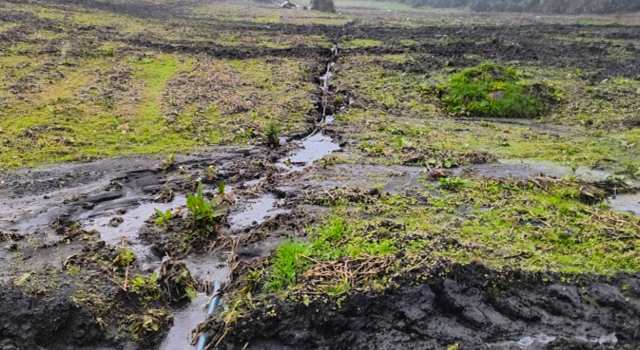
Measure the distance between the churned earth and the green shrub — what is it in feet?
0.18

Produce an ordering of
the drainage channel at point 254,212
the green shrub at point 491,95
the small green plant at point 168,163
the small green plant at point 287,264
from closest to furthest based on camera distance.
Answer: the drainage channel at point 254,212, the small green plant at point 287,264, the small green plant at point 168,163, the green shrub at point 491,95

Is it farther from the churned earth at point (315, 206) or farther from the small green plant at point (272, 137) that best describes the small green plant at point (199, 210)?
the small green plant at point (272, 137)

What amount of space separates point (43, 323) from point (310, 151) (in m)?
5.84

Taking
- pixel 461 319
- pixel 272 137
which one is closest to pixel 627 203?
pixel 461 319

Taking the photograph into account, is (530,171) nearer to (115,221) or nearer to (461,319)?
(461,319)

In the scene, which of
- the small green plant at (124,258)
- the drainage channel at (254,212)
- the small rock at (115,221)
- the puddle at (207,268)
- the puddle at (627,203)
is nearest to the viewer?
the drainage channel at (254,212)

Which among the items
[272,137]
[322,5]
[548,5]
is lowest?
[272,137]

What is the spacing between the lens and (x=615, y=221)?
712 cm

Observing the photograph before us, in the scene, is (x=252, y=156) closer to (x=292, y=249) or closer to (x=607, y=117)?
(x=292, y=249)

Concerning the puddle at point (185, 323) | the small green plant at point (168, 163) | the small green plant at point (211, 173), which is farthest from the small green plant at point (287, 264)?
the small green plant at point (168, 163)

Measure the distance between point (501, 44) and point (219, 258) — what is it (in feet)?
57.3

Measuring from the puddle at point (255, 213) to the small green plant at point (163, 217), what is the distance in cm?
79

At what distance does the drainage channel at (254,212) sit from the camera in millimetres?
5691

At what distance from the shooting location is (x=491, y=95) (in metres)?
13.2
